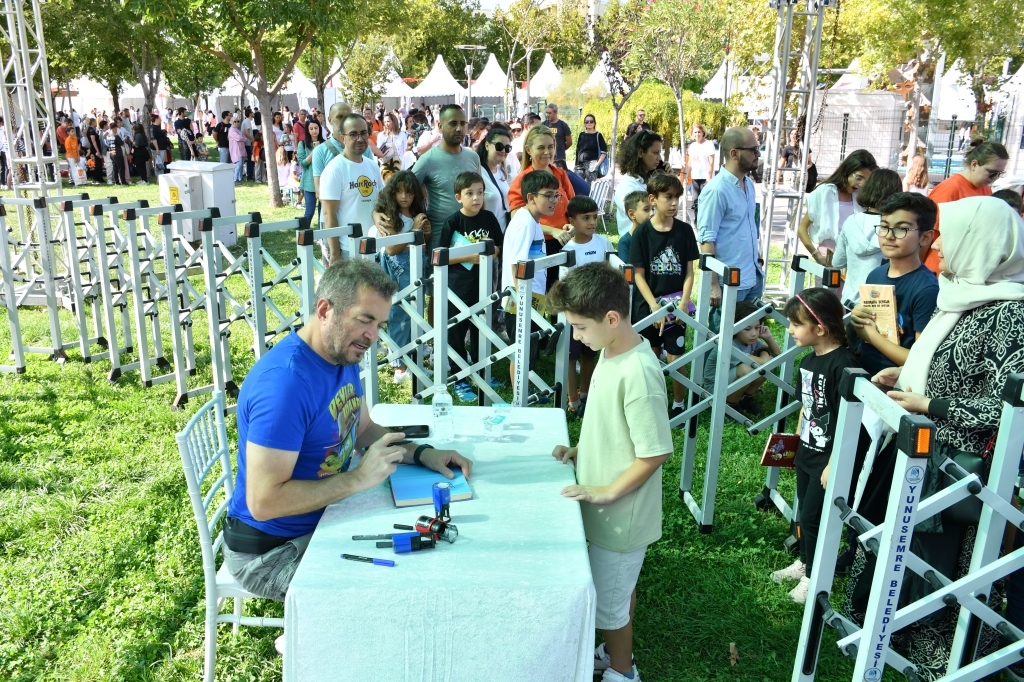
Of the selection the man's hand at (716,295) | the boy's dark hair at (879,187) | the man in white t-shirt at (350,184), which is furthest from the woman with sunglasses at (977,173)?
the man in white t-shirt at (350,184)

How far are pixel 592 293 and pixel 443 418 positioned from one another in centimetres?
111

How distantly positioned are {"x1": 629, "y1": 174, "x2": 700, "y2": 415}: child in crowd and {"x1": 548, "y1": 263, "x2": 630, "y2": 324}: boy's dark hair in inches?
99.5

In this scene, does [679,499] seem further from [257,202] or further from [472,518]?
[257,202]

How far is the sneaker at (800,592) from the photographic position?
384 cm

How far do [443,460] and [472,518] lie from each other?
386 mm

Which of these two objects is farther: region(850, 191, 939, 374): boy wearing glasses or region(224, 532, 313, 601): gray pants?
region(850, 191, 939, 374): boy wearing glasses

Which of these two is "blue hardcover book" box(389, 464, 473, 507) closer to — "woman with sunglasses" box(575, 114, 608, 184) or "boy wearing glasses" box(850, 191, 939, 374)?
"boy wearing glasses" box(850, 191, 939, 374)

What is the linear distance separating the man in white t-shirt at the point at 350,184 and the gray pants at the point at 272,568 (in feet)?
13.3

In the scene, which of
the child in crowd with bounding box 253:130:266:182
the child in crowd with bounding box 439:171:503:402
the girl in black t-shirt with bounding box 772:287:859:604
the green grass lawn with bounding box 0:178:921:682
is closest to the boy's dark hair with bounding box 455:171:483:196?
the child in crowd with bounding box 439:171:503:402

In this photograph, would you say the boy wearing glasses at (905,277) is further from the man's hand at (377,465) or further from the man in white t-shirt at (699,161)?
the man in white t-shirt at (699,161)

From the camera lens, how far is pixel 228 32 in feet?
43.7

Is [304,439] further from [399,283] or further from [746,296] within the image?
[746,296]

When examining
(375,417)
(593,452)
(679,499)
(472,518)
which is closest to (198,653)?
(375,417)

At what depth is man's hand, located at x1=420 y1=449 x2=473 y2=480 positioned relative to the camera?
10.1ft
